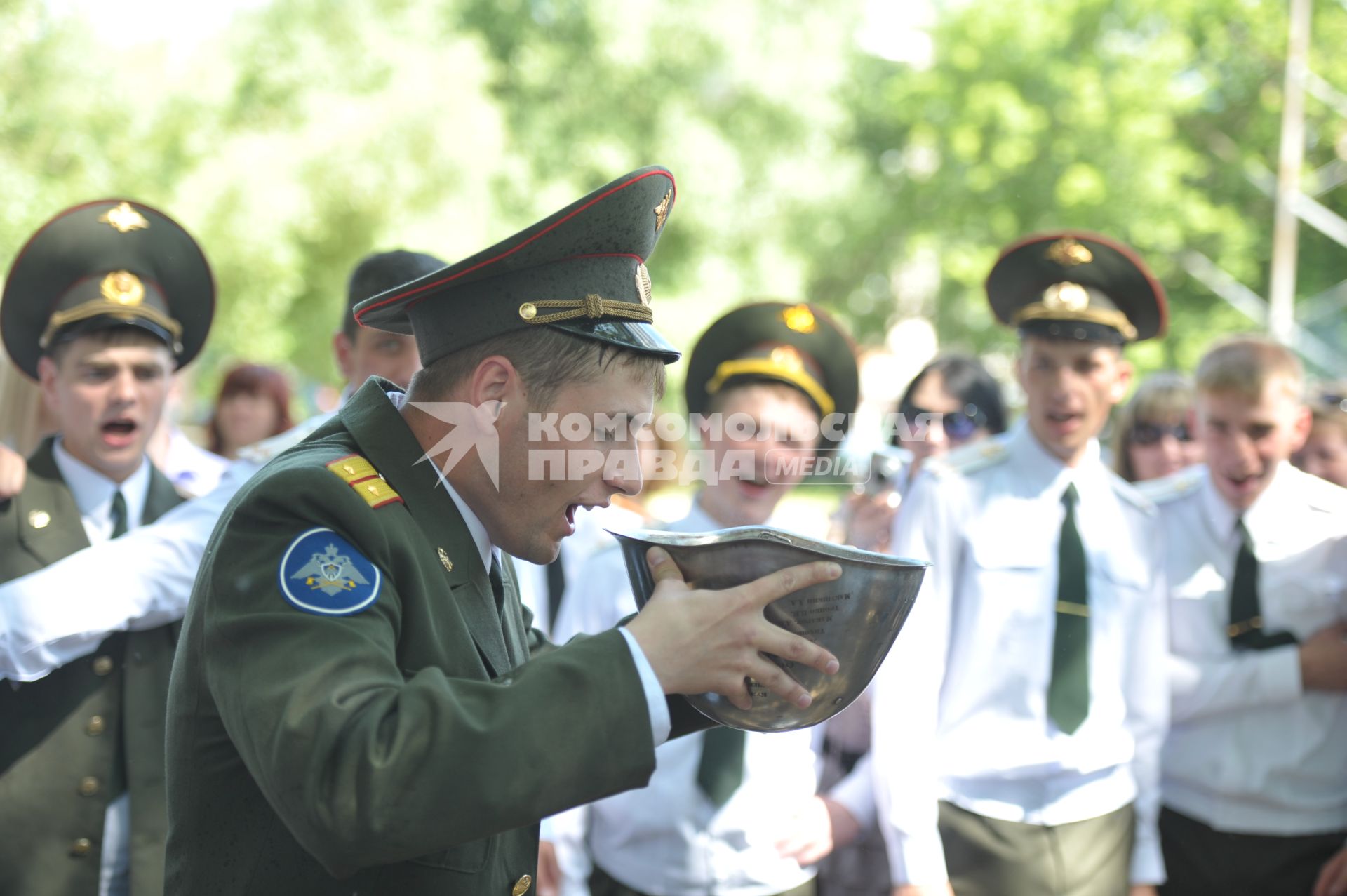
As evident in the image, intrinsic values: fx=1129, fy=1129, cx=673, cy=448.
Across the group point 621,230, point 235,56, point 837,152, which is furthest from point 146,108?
point 621,230

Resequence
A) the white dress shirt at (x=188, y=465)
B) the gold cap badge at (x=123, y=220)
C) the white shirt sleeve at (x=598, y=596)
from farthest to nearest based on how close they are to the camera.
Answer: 1. the white dress shirt at (x=188, y=465)
2. the white shirt sleeve at (x=598, y=596)
3. the gold cap badge at (x=123, y=220)

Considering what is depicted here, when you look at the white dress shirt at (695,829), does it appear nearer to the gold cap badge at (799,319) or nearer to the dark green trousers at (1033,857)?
the dark green trousers at (1033,857)

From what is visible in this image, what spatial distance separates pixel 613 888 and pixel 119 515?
1.90m

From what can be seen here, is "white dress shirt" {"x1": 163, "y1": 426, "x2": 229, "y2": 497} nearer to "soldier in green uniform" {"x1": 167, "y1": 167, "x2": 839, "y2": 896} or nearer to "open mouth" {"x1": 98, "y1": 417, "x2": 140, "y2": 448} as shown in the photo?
"open mouth" {"x1": 98, "y1": 417, "x2": 140, "y2": 448}

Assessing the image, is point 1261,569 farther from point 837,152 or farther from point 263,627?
point 837,152

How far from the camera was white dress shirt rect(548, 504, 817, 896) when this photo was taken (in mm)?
3369

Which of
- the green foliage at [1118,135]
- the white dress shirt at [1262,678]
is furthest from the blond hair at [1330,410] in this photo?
the green foliage at [1118,135]

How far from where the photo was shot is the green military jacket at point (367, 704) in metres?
1.46

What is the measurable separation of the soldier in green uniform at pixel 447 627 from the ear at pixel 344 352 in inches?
79.2

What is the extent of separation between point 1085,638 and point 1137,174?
16.9 m

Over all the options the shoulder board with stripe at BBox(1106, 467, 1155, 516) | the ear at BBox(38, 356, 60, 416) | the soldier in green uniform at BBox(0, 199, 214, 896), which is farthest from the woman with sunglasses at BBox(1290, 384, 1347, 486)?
the ear at BBox(38, 356, 60, 416)

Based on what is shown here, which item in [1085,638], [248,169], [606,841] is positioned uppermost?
[248,169]

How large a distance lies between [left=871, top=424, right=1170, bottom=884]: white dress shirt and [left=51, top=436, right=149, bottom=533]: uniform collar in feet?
7.93

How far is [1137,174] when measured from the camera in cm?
1858
